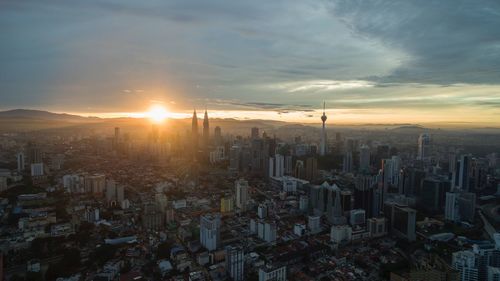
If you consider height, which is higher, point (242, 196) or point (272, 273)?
point (242, 196)

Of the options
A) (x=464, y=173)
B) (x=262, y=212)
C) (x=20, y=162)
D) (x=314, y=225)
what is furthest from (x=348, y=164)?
(x=20, y=162)

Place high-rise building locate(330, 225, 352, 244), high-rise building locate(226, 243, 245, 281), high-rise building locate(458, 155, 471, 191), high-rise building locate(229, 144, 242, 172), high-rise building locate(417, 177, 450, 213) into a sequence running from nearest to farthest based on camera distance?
high-rise building locate(226, 243, 245, 281) → high-rise building locate(330, 225, 352, 244) → high-rise building locate(417, 177, 450, 213) → high-rise building locate(458, 155, 471, 191) → high-rise building locate(229, 144, 242, 172)

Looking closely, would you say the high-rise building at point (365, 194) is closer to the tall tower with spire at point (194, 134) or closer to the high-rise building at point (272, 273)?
the high-rise building at point (272, 273)

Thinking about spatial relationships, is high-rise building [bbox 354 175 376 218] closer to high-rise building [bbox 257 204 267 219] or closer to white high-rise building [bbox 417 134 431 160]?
high-rise building [bbox 257 204 267 219]

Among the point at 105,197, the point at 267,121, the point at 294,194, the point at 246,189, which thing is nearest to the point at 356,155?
the point at 294,194

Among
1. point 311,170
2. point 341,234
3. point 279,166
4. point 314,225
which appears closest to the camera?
point 341,234

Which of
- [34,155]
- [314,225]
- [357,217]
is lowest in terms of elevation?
[314,225]

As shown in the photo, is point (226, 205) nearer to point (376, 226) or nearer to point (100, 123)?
point (376, 226)

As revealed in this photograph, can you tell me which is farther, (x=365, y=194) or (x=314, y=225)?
(x=365, y=194)

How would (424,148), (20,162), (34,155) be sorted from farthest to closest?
(424,148)
(34,155)
(20,162)

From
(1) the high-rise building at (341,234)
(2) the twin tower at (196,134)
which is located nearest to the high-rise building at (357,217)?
(1) the high-rise building at (341,234)

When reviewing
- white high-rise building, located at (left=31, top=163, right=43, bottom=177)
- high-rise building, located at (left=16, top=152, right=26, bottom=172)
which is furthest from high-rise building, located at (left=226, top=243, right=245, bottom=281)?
high-rise building, located at (left=16, top=152, right=26, bottom=172)

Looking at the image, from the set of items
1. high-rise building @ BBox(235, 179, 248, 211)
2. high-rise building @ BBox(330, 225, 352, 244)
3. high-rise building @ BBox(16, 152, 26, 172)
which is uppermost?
high-rise building @ BBox(16, 152, 26, 172)
